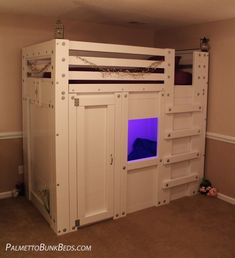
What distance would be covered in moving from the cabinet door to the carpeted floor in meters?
0.19

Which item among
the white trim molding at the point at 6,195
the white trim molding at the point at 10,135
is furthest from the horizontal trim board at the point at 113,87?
the white trim molding at the point at 6,195

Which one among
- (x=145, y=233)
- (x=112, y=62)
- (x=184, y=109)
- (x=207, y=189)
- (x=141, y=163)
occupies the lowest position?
(x=145, y=233)

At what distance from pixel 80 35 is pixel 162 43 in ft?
4.15

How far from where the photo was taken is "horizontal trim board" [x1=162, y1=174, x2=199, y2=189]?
12.2 ft

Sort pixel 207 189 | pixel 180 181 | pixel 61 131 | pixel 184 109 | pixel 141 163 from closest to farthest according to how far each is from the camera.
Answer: pixel 61 131 < pixel 141 163 < pixel 184 109 < pixel 180 181 < pixel 207 189

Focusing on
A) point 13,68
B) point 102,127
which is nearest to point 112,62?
point 102,127

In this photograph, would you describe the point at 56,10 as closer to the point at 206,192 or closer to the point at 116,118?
the point at 116,118

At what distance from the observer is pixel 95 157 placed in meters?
3.18

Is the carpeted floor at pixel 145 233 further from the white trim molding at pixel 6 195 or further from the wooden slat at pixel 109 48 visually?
the wooden slat at pixel 109 48

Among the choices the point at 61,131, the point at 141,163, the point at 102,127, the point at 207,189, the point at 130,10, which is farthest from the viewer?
the point at 207,189

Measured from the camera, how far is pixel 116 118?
323cm

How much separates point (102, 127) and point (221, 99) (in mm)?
1608

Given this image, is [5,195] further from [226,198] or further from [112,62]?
[226,198]

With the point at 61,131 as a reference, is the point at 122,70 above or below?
above
